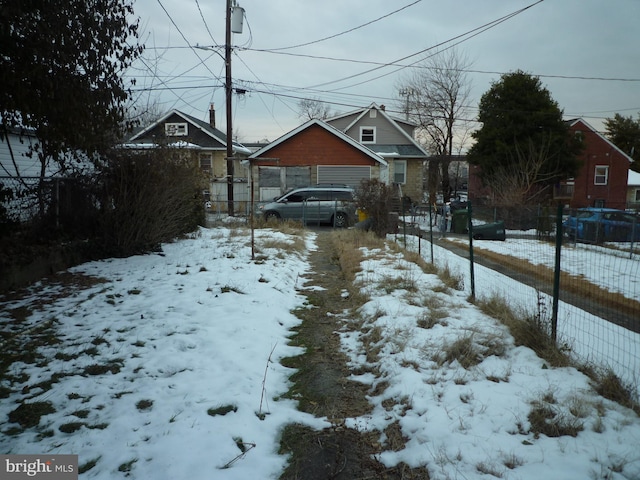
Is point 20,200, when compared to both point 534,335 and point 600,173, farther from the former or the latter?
point 600,173

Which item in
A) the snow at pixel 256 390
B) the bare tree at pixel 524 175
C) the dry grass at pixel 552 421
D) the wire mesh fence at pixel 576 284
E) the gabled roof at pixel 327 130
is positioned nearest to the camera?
the snow at pixel 256 390

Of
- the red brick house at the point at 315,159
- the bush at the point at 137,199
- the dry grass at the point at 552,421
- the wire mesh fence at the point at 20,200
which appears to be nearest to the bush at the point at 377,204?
the bush at the point at 137,199

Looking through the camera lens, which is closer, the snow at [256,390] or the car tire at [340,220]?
the snow at [256,390]

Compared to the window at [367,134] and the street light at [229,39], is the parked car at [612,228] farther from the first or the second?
the window at [367,134]

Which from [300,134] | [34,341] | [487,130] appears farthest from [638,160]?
[34,341]

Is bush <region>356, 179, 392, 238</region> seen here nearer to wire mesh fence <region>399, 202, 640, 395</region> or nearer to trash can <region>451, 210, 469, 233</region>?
wire mesh fence <region>399, 202, 640, 395</region>

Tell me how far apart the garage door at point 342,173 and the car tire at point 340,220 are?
6494mm

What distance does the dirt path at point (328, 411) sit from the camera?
3.10 metres

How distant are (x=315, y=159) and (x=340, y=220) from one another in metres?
7.22

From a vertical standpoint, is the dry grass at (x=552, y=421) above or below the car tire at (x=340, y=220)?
below

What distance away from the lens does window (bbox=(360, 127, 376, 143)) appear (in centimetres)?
3441

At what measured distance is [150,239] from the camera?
33.8 ft

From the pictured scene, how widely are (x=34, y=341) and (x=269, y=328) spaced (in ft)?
8.54

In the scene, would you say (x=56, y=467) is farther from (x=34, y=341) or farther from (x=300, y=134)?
(x=300, y=134)
